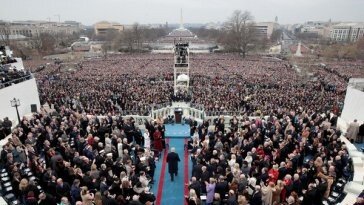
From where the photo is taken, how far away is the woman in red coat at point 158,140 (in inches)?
464

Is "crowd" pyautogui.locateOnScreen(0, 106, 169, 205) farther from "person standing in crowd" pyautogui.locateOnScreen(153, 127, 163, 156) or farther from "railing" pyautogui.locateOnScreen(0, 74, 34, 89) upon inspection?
"railing" pyautogui.locateOnScreen(0, 74, 34, 89)

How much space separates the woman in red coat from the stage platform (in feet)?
6.76

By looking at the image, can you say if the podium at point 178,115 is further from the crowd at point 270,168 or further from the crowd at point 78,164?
the crowd at point 270,168

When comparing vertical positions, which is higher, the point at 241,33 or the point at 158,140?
the point at 241,33

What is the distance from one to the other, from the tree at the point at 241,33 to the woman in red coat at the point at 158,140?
168 feet

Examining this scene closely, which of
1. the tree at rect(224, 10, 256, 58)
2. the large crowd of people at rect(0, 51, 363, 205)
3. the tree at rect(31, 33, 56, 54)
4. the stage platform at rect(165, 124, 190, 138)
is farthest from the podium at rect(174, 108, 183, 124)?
the tree at rect(31, 33, 56, 54)

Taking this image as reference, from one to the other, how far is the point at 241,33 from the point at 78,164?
59706mm

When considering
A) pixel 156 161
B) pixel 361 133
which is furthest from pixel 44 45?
pixel 361 133

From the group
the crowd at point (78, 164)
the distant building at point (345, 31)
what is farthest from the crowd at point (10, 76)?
the distant building at point (345, 31)

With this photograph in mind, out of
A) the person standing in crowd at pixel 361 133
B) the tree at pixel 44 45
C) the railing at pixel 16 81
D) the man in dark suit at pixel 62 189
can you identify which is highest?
the railing at pixel 16 81

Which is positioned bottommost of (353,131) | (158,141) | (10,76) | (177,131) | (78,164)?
(177,131)

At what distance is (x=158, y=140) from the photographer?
38.8 feet

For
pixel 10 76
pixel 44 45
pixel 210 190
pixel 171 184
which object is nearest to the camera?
pixel 210 190

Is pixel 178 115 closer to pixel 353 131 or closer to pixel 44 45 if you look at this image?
pixel 353 131
